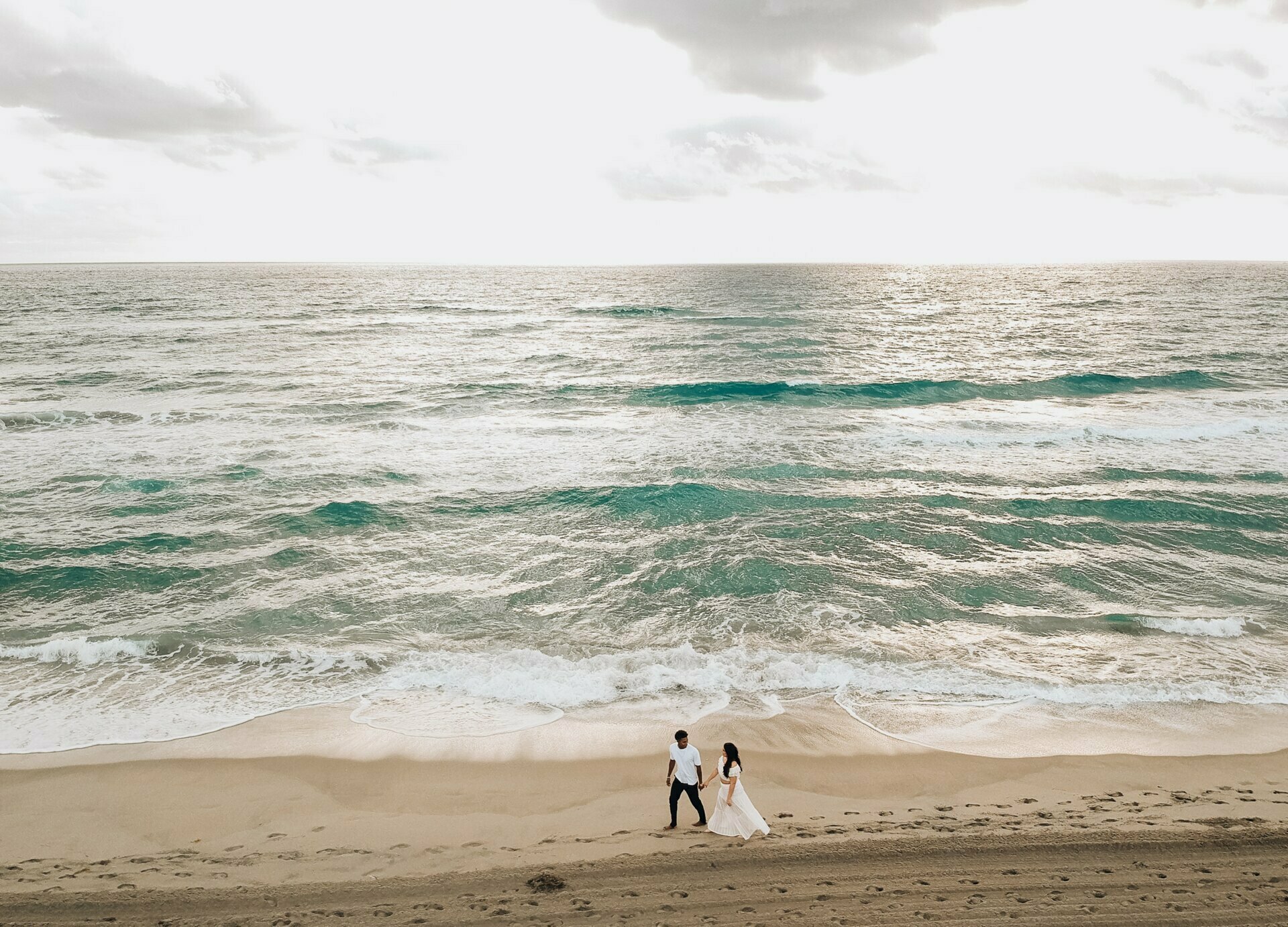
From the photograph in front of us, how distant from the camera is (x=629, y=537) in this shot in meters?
18.4

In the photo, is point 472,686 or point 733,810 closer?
point 733,810

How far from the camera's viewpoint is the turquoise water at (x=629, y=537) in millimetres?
12211

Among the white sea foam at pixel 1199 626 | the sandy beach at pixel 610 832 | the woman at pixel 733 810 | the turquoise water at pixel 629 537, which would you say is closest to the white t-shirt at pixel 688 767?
the woman at pixel 733 810

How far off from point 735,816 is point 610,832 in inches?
63.0

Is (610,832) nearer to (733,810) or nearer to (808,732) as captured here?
(733,810)


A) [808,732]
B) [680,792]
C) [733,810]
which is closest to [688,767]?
[680,792]

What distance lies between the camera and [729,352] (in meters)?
44.3

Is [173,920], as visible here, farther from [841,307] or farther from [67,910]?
[841,307]

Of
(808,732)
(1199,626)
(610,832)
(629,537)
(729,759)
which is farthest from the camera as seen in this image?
(629,537)

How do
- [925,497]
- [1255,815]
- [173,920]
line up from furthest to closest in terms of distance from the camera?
[925,497]
[1255,815]
[173,920]

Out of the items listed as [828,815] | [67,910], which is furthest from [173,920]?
[828,815]

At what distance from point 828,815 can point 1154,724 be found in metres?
6.12

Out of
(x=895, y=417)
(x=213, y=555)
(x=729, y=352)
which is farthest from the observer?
(x=729, y=352)

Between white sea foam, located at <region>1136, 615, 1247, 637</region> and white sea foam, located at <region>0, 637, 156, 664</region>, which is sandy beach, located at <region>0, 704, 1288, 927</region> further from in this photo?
white sea foam, located at <region>1136, 615, 1247, 637</region>
